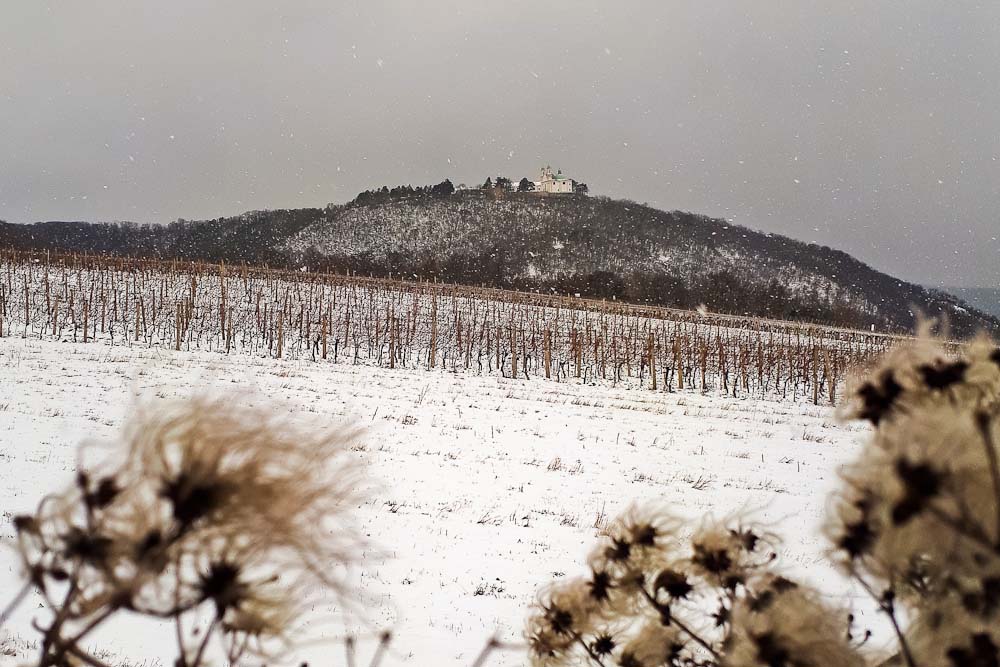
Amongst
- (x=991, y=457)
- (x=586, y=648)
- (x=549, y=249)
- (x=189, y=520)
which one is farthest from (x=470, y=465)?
(x=549, y=249)

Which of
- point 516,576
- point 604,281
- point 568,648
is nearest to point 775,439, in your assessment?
point 516,576

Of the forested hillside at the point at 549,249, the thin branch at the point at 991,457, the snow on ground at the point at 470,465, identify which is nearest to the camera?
the thin branch at the point at 991,457

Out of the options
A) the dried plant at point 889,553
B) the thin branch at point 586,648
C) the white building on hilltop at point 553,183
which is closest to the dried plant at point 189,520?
the dried plant at point 889,553

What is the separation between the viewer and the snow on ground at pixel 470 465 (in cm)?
543

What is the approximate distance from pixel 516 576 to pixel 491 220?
11265 cm

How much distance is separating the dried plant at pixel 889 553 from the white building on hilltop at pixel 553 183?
142830 millimetres

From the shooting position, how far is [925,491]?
47 cm

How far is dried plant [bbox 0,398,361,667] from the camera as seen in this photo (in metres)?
0.57

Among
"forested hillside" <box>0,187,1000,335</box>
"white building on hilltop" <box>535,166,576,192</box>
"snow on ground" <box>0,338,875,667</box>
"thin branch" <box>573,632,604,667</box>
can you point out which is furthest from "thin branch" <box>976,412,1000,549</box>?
"white building on hilltop" <box>535,166,576,192</box>

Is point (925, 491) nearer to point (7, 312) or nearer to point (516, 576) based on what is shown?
point (516, 576)

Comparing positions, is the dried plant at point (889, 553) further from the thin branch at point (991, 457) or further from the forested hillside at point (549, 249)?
the forested hillside at point (549, 249)

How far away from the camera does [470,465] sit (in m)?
10.2

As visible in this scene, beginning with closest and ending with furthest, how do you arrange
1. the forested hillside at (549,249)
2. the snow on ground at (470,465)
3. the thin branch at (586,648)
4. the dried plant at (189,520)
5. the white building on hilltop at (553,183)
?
Result: the dried plant at (189,520) < the thin branch at (586,648) < the snow on ground at (470,465) < the forested hillside at (549,249) < the white building on hilltop at (553,183)

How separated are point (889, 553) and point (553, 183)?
146m
